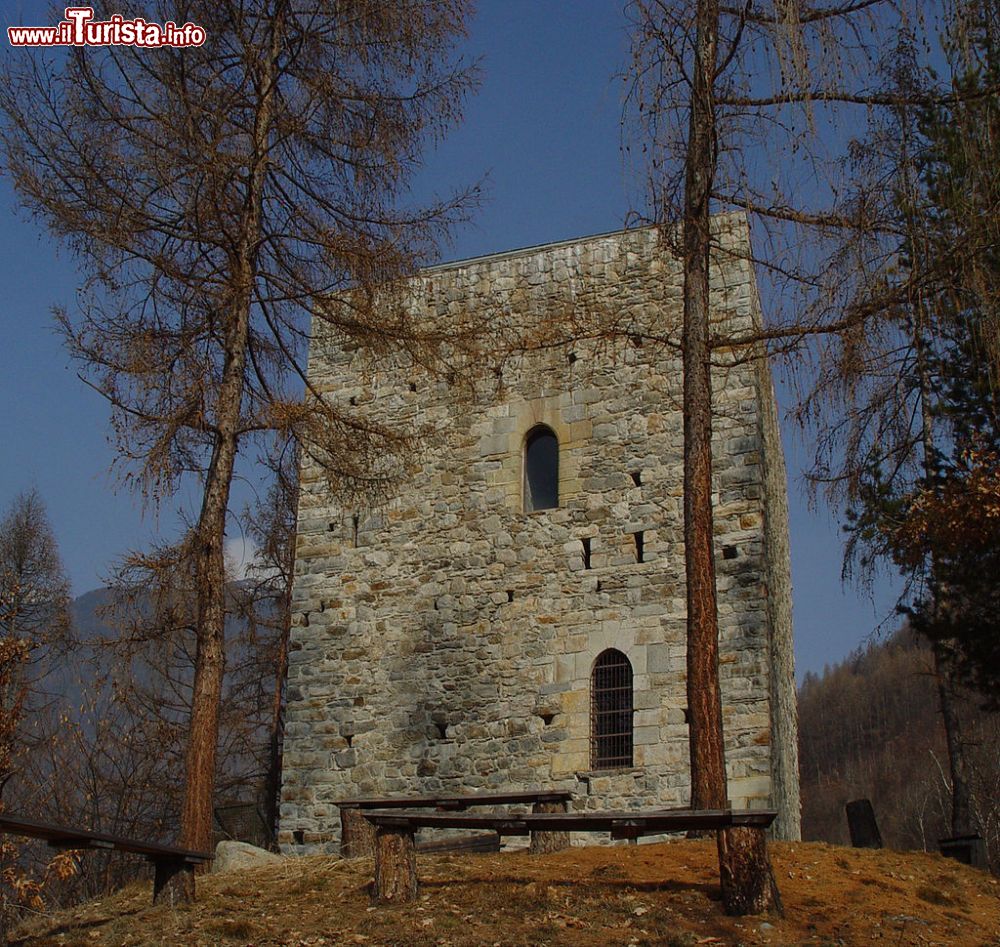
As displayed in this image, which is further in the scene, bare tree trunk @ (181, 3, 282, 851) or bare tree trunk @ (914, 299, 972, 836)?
bare tree trunk @ (914, 299, 972, 836)

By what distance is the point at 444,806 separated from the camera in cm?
881

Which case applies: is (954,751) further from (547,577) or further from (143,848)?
(143,848)

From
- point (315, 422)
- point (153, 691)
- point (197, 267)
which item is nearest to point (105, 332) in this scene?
point (197, 267)

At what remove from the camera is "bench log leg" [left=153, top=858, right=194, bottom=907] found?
8219mm

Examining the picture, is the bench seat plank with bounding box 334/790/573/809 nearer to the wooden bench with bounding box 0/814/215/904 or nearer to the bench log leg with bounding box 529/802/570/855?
the bench log leg with bounding box 529/802/570/855

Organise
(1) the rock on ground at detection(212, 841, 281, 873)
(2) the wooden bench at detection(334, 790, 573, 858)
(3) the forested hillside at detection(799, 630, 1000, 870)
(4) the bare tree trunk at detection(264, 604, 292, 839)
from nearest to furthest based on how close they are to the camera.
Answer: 1. (2) the wooden bench at detection(334, 790, 573, 858)
2. (1) the rock on ground at detection(212, 841, 281, 873)
3. (4) the bare tree trunk at detection(264, 604, 292, 839)
4. (3) the forested hillside at detection(799, 630, 1000, 870)

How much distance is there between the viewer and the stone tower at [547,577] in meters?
12.4

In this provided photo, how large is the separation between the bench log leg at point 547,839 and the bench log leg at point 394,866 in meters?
2.28

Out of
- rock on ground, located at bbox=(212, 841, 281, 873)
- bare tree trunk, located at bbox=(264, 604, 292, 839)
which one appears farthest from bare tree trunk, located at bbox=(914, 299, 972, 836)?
bare tree trunk, located at bbox=(264, 604, 292, 839)

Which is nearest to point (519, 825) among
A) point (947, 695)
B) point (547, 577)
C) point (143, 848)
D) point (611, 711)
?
point (143, 848)

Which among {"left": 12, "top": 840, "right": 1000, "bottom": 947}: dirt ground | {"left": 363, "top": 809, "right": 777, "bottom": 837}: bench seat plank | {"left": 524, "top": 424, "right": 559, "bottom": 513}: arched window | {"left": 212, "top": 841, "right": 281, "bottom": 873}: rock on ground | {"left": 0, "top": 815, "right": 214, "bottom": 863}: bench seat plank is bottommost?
{"left": 12, "top": 840, "right": 1000, "bottom": 947}: dirt ground

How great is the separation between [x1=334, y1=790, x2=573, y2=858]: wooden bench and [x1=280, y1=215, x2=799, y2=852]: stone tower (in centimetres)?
212

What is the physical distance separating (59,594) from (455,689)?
11428 millimetres

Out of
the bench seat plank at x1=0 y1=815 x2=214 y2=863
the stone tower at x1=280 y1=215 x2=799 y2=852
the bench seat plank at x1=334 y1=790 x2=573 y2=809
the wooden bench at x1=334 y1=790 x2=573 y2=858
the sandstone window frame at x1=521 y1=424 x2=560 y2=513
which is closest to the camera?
the bench seat plank at x1=0 y1=815 x2=214 y2=863
